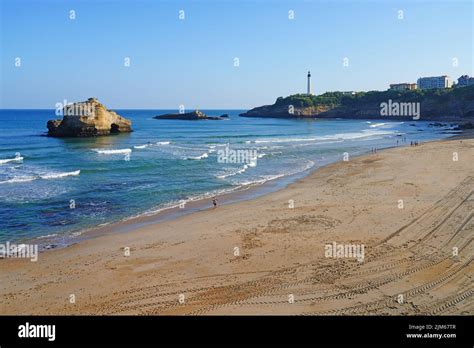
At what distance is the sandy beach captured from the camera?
34.8ft

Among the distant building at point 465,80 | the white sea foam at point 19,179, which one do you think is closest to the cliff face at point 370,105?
the distant building at point 465,80

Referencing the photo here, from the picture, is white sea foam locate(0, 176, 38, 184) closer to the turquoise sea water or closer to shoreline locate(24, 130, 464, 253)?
the turquoise sea water

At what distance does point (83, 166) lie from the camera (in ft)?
120

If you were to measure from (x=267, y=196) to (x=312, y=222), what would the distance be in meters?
6.48

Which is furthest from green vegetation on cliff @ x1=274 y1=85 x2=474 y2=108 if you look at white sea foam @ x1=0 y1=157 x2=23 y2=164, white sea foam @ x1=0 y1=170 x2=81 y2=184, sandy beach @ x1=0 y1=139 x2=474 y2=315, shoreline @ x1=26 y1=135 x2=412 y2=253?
white sea foam @ x1=0 y1=170 x2=81 y2=184

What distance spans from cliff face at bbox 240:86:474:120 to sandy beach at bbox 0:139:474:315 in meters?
104

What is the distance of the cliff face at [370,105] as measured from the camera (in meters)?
116
